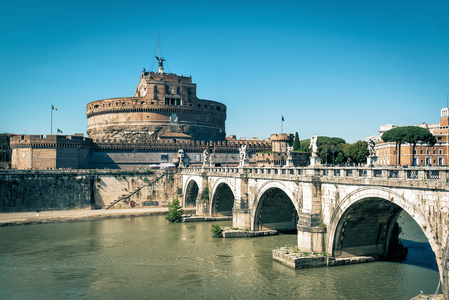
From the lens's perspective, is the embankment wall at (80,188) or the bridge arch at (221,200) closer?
the bridge arch at (221,200)

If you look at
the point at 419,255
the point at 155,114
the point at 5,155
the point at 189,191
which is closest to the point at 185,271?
the point at 419,255

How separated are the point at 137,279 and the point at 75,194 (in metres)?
32.4

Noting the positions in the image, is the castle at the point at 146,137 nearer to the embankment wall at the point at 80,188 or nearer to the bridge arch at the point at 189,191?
the embankment wall at the point at 80,188

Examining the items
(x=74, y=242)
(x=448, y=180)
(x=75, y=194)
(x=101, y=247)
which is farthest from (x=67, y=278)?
(x=75, y=194)

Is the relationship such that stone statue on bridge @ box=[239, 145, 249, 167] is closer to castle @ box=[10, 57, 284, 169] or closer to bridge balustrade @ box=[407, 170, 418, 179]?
bridge balustrade @ box=[407, 170, 418, 179]

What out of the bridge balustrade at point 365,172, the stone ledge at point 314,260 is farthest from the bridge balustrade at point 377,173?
the stone ledge at point 314,260

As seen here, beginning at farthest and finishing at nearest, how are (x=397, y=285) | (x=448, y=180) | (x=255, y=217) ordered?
(x=255, y=217) < (x=397, y=285) < (x=448, y=180)

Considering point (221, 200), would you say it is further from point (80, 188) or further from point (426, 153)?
point (426, 153)

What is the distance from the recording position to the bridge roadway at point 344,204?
15812 mm

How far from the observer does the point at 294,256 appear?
906 inches

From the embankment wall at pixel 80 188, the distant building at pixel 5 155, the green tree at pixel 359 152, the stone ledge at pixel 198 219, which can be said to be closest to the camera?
the stone ledge at pixel 198 219

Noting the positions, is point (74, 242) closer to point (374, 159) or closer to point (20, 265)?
point (20, 265)

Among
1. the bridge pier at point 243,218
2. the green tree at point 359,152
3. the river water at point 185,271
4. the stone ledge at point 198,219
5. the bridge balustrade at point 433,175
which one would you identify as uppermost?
the green tree at point 359,152

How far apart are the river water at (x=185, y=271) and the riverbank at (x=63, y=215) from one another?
748cm
